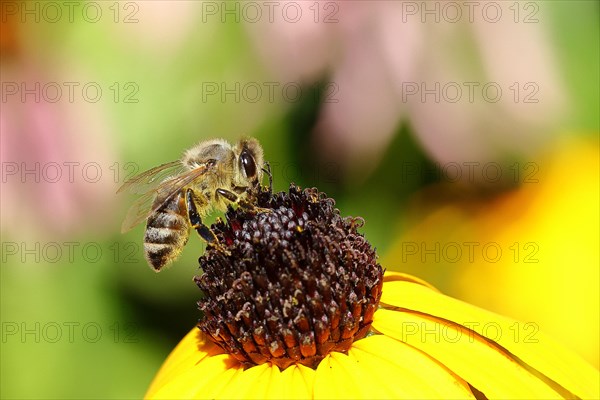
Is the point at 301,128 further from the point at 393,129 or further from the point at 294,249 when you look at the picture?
the point at 294,249

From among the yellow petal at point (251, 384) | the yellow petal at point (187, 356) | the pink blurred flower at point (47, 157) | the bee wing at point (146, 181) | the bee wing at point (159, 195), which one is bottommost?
the yellow petal at point (251, 384)

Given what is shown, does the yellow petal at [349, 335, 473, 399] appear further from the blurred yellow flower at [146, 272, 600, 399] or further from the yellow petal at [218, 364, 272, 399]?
the yellow petal at [218, 364, 272, 399]

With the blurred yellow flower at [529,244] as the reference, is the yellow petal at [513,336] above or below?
below

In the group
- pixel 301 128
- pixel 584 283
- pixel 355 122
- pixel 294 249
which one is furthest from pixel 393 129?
pixel 294 249

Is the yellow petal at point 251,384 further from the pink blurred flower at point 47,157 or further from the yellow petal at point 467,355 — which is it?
the pink blurred flower at point 47,157

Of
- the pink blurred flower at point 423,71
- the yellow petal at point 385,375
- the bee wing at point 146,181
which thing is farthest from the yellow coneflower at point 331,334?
A: the pink blurred flower at point 423,71

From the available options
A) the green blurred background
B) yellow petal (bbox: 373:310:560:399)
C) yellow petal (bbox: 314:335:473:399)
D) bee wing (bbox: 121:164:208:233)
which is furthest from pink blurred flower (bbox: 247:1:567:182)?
yellow petal (bbox: 314:335:473:399)
